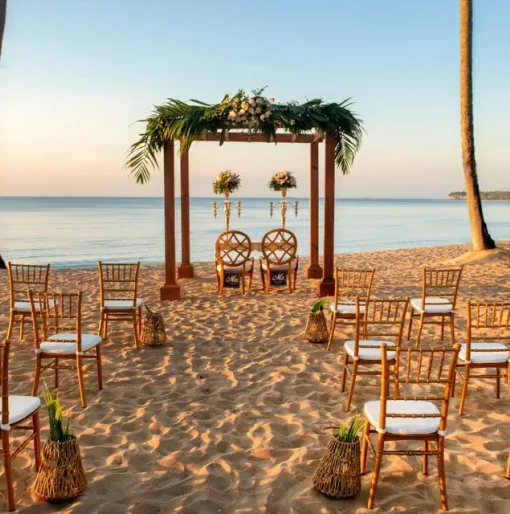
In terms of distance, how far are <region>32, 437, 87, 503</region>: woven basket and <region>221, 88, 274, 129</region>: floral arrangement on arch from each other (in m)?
5.85

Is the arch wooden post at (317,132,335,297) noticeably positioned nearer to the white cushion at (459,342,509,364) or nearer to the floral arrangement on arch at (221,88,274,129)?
the floral arrangement on arch at (221,88,274,129)

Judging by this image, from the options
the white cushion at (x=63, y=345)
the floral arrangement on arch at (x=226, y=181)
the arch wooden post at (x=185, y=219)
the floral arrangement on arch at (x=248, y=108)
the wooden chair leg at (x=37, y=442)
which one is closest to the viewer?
the wooden chair leg at (x=37, y=442)

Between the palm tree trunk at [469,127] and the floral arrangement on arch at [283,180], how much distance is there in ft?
16.5

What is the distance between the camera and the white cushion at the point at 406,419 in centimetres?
287

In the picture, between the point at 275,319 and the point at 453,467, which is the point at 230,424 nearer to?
the point at 453,467

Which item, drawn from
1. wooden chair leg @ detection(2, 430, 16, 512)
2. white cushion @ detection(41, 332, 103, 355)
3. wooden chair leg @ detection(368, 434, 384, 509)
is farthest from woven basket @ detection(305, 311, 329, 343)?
wooden chair leg @ detection(2, 430, 16, 512)

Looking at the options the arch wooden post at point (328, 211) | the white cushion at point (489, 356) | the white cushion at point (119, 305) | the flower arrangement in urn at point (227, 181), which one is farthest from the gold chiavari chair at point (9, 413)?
the flower arrangement in urn at point (227, 181)

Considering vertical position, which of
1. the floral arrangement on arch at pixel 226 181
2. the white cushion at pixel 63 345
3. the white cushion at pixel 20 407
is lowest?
the white cushion at pixel 20 407

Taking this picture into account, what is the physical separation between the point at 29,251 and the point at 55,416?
1972cm

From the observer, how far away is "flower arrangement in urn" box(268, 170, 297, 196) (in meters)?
10.4

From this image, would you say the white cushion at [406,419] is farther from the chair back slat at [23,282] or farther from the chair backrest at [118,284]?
the chair back slat at [23,282]

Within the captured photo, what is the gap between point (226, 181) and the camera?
33.9ft

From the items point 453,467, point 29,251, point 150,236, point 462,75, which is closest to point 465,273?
point 462,75

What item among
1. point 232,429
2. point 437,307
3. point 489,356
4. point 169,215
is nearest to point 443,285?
point 437,307
